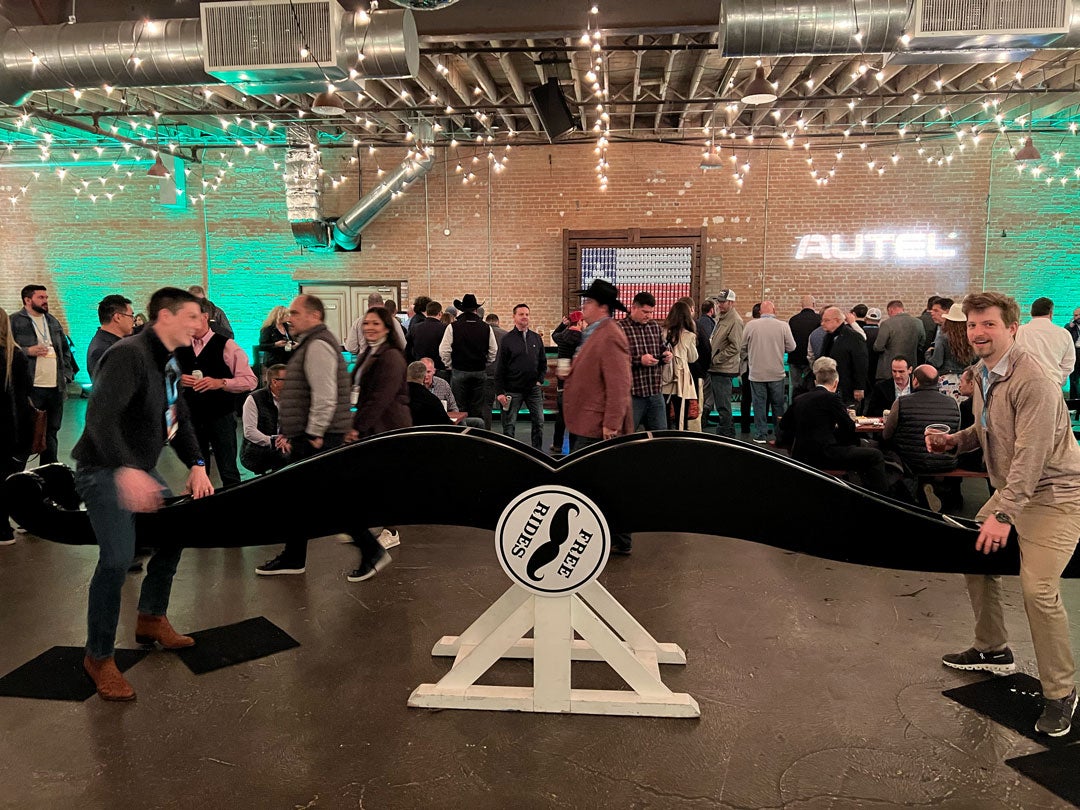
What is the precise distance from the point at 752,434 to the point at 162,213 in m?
10.5

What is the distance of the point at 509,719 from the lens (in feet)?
9.62

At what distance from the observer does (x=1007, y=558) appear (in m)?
2.81

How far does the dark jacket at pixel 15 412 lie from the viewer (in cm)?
442

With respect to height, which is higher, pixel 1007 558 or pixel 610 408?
pixel 610 408

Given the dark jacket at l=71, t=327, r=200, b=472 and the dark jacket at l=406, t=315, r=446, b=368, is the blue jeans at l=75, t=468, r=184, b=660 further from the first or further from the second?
the dark jacket at l=406, t=315, r=446, b=368

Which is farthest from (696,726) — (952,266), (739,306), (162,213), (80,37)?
(162,213)

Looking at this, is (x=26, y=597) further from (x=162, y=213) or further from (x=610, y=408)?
(x=162, y=213)

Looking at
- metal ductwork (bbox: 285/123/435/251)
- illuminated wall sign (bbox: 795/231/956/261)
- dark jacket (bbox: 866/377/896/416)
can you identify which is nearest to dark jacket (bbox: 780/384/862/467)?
dark jacket (bbox: 866/377/896/416)

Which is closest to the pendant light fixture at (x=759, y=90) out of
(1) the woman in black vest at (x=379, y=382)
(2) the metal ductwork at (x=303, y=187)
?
(1) the woman in black vest at (x=379, y=382)

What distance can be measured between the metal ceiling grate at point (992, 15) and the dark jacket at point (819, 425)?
2.67 metres

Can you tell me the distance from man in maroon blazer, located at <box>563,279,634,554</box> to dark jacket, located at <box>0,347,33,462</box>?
10.5ft

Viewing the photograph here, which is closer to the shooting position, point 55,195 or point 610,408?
point 610,408

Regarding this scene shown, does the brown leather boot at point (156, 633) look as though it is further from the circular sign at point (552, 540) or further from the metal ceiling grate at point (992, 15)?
the metal ceiling grate at point (992, 15)

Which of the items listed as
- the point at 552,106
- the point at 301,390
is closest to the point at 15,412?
the point at 301,390
